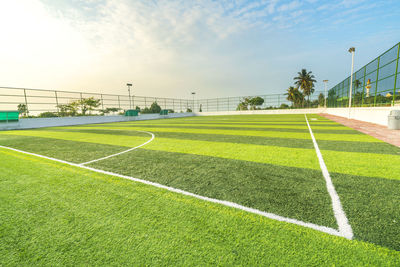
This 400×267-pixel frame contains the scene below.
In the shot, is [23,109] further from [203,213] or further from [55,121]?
[203,213]

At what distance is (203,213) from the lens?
2.09 metres

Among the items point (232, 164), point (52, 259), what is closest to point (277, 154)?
point (232, 164)

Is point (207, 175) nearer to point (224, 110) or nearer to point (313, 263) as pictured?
point (313, 263)

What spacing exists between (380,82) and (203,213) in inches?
612

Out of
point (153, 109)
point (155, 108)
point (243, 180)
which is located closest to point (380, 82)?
point (243, 180)

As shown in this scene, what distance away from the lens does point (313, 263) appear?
139 cm

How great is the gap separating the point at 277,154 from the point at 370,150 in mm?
2561

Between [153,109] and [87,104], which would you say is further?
[153,109]

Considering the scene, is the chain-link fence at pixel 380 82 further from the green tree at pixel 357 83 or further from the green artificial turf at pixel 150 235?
the green artificial turf at pixel 150 235

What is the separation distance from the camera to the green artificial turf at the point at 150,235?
1457 millimetres

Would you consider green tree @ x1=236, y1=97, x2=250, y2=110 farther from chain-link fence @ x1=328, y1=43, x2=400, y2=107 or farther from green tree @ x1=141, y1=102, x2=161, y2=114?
chain-link fence @ x1=328, y1=43, x2=400, y2=107

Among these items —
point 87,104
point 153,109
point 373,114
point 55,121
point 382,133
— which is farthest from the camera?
point 153,109

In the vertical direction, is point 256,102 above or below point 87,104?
above

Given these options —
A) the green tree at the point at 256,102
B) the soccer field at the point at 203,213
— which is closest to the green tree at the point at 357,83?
the soccer field at the point at 203,213
